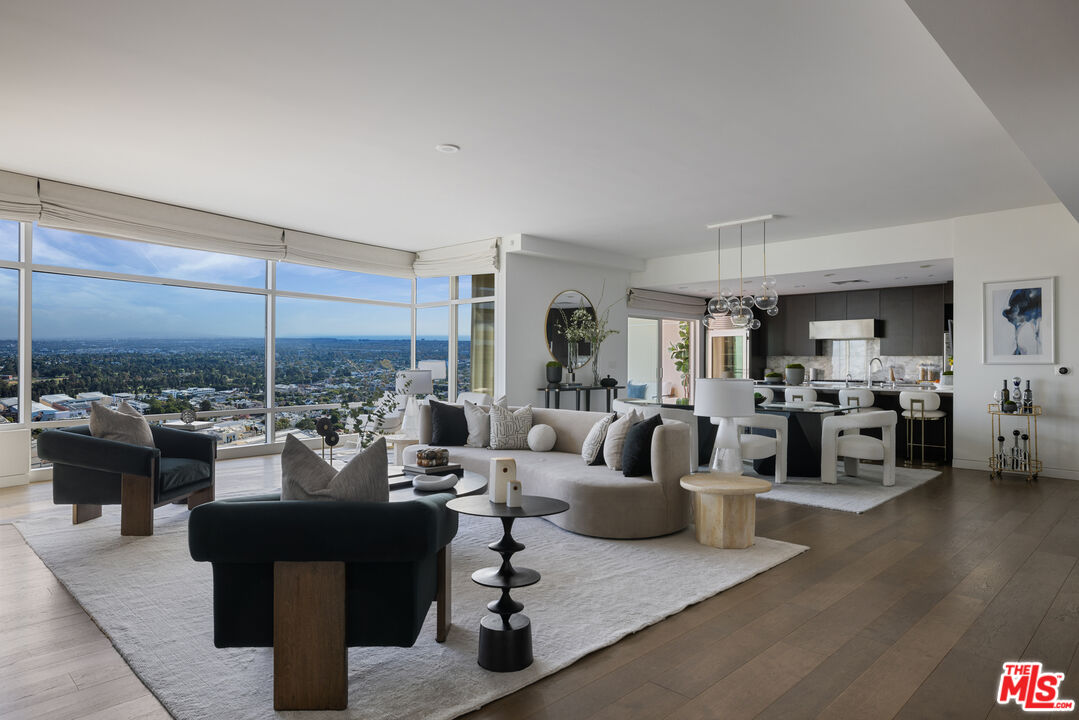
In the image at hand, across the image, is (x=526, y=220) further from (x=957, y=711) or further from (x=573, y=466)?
(x=957, y=711)

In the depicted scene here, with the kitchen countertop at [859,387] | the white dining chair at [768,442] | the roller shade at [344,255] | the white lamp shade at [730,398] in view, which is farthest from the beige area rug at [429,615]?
the kitchen countertop at [859,387]

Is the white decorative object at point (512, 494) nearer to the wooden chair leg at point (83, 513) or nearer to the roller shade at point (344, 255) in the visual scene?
the wooden chair leg at point (83, 513)

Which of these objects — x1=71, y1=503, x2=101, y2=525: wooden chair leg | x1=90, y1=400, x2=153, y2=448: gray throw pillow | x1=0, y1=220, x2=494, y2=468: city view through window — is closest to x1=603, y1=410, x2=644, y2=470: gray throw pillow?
x1=0, y1=220, x2=494, y2=468: city view through window

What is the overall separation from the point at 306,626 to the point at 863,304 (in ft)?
32.5

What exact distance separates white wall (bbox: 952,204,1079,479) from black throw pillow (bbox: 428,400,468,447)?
17.1ft

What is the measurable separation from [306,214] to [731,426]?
4876 millimetres

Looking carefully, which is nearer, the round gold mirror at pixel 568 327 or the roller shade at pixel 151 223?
the roller shade at pixel 151 223

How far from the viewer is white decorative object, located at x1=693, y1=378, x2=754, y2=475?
4.34 m

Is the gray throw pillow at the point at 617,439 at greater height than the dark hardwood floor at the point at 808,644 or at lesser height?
greater

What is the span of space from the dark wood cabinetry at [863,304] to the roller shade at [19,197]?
10.4m

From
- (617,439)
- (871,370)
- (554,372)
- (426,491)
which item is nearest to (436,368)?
(554,372)

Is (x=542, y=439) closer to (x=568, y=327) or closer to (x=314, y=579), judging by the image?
(x=314, y=579)

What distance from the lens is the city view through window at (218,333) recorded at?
5.95m

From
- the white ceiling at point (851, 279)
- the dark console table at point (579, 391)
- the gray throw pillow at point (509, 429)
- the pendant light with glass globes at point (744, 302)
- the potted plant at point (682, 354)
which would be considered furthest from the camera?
the potted plant at point (682, 354)
